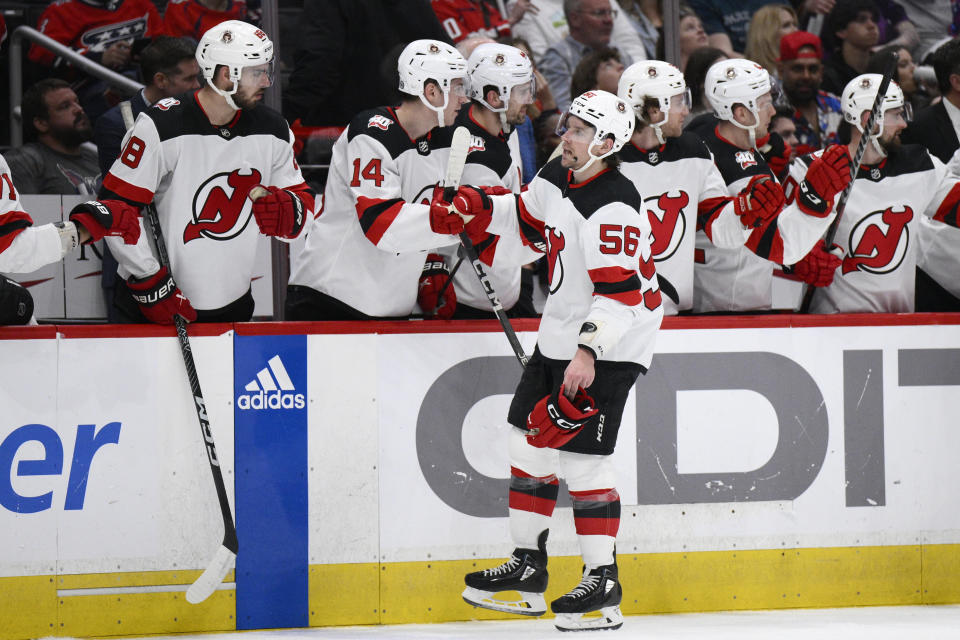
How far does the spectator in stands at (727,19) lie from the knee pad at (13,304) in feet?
11.7

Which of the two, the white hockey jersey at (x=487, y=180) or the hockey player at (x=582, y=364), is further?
the white hockey jersey at (x=487, y=180)

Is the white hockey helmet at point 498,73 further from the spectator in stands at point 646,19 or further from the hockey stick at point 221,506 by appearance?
the spectator in stands at point 646,19

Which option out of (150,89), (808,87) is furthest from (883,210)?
(150,89)

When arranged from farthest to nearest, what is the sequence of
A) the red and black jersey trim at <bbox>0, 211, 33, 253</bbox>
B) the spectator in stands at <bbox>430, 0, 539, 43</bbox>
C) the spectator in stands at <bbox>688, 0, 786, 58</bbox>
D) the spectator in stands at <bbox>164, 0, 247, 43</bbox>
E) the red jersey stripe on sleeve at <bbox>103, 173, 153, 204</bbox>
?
1. the spectator in stands at <bbox>688, 0, 786, 58</bbox>
2. the spectator in stands at <bbox>430, 0, 539, 43</bbox>
3. the spectator in stands at <bbox>164, 0, 247, 43</bbox>
4. the red jersey stripe on sleeve at <bbox>103, 173, 153, 204</bbox>
5. the red and black jersey trim at <bbox>0, 211, 33, 253</bbox>

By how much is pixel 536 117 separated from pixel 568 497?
1.88m

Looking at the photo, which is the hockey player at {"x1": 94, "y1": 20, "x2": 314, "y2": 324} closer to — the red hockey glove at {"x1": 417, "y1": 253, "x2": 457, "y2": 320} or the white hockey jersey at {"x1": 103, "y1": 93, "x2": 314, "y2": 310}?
the white hockey jersey at {"x1": 103, "y1": 93, "x2": 314, "y2": 310}

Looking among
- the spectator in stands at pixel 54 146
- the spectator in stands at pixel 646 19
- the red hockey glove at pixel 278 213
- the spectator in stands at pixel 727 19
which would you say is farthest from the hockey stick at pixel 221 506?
the spectator in stands at pixel 727 19

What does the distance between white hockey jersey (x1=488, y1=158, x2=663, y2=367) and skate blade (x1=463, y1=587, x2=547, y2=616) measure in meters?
0.69

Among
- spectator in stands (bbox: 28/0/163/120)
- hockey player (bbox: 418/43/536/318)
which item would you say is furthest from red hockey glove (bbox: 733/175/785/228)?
→ spectator in stands (bbox: 28/0/163/120)

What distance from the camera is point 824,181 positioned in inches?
146

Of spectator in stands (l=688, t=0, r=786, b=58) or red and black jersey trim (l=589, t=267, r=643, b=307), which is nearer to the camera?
red and black jersey trim (l=589, t=267, r=643, b=307)

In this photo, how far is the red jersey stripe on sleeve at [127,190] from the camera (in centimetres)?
349

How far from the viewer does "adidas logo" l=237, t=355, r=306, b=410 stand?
11.6ft

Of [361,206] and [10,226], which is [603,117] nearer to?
[361,206]
